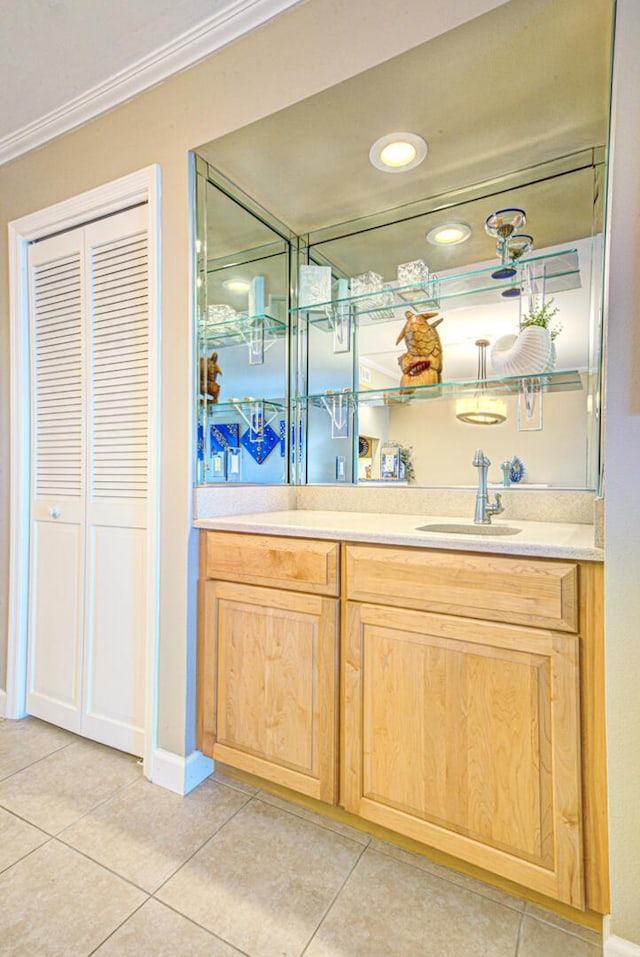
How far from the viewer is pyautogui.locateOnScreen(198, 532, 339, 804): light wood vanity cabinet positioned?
146 cm

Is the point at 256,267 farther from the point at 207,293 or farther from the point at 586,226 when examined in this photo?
the point at 586,226

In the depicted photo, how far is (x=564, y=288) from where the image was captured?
1.71 metres

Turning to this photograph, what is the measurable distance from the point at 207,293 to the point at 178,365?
338 millimetres

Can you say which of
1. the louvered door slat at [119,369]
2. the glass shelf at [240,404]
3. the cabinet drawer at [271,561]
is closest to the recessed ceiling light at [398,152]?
the louvered door slat at [119,369]

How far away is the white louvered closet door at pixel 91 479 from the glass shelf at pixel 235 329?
0.23 m

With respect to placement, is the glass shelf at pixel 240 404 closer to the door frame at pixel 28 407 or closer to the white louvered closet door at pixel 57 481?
the door frame at pixel 28 407

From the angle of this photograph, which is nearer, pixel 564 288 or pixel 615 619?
pixel 615 619

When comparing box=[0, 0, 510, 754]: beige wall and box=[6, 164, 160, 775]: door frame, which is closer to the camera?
box=[0, 0, 510, 754]: beige wall


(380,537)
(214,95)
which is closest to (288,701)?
(380,537)

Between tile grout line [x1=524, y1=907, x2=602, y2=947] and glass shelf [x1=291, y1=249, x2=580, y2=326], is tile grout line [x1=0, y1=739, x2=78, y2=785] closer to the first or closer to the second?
tile grout line [x1=524, y1=907, x2=602, y2=947]

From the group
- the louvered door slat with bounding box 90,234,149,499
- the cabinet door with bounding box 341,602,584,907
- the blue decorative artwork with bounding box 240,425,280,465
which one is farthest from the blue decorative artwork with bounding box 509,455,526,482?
the louvered door slat with bounding box 90,234,149,499

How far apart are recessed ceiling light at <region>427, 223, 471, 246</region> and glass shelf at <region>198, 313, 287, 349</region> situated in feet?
2.47

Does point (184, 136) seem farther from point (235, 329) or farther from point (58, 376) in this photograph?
point (58, 376)

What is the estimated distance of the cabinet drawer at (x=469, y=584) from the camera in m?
1.13
